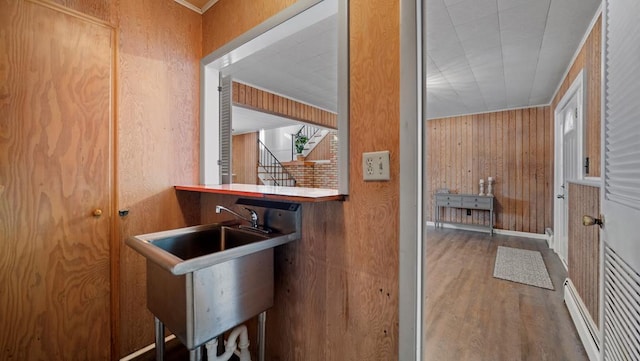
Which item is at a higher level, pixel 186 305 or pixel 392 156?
pixel 392 156

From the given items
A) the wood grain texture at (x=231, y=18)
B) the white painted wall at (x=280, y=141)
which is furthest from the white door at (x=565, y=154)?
the white painted wall at (x=280, y=141)

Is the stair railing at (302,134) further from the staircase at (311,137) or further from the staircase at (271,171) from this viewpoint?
the staircase at (271,171)

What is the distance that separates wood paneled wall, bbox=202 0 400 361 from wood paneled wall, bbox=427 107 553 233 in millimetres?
4959

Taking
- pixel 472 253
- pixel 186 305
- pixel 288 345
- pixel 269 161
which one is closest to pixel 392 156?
pixel 186 305

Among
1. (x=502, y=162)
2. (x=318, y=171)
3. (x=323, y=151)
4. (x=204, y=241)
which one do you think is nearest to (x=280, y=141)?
(x=323, y=151)

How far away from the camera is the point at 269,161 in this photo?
9477 millimetres

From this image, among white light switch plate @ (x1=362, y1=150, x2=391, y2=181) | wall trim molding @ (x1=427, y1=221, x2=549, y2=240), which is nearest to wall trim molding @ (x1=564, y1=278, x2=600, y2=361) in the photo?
white light switch plate @ (x1=362, y1=150, x2=391, y2=181)

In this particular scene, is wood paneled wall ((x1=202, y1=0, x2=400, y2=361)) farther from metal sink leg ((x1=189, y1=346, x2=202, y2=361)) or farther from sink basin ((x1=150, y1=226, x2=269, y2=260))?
metal sink leg ((x1=189, y1=346, x2=202, y2=361))

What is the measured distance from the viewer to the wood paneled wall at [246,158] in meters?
9.53

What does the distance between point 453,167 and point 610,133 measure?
489cm

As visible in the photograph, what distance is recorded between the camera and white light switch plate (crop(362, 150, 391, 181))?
3.49 ft

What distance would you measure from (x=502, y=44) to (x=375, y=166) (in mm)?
2463

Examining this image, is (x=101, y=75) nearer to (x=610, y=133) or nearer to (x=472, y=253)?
(x=610, y=133)

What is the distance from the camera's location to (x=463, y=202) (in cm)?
532
